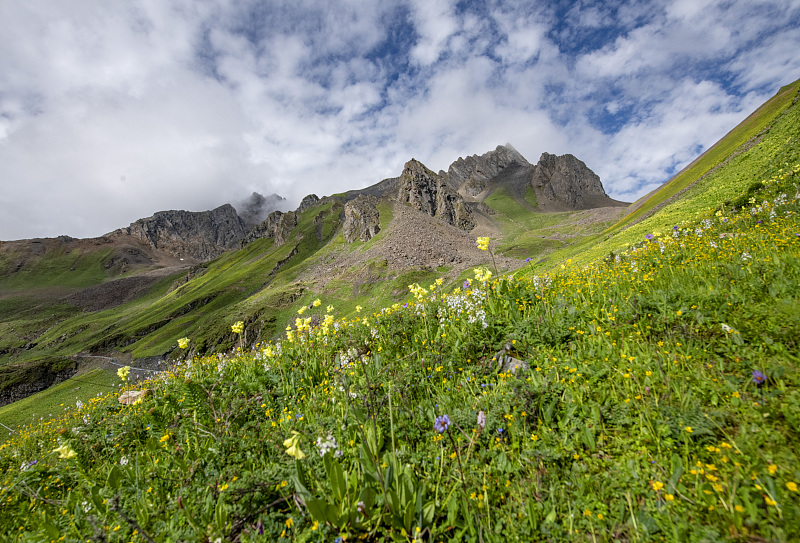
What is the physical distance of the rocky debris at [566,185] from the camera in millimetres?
167625

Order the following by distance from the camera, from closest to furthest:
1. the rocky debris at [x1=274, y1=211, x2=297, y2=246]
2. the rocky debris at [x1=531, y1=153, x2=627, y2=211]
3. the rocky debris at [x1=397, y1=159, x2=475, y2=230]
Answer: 1. the rocky debris at [x1=397, y1=159, x2=475, y2=230]
2. the rocky debris at [x1=274, y1=211, x2=297, y2=246]
3. the rocky debris at [x1=531, y1=153, x2=627, y2=211]

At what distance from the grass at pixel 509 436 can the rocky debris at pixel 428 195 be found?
80714 millimetres

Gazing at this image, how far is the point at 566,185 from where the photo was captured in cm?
17300

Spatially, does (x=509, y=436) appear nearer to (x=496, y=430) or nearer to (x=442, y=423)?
(x=496, y=430)

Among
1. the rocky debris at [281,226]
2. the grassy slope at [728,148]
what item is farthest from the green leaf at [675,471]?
the rocky debris at [281,226]

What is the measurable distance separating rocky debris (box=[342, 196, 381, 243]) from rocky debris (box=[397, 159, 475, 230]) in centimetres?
1601

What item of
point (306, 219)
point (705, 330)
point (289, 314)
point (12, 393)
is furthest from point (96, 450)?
point (306, 219)

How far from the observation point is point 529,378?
14.3 feet

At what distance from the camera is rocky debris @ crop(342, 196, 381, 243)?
65500 millimetres

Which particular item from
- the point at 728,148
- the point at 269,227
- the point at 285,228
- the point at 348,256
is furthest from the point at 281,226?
the point at 728,148

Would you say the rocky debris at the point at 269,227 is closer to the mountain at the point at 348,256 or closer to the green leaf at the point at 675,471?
the mountain at the point at 348,256

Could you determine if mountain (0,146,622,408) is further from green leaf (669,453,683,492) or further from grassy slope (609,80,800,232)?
green leaf (669,453,683,492)

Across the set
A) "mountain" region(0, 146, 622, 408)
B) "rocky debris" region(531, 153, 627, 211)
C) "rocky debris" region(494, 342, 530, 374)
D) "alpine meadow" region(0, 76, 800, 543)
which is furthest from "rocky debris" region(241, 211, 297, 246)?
"rocky debris" region(494, 342, 530, 374)

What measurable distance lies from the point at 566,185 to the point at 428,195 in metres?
121
